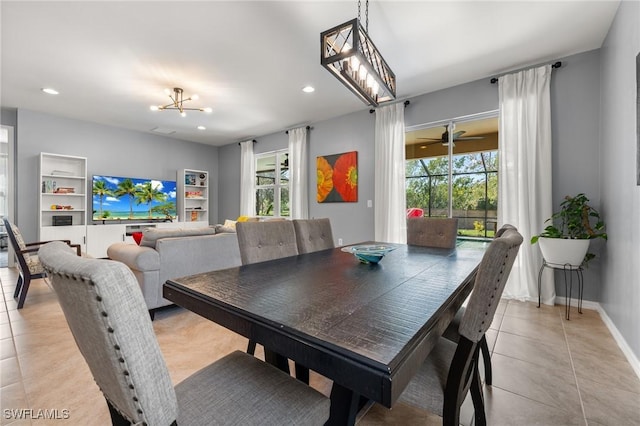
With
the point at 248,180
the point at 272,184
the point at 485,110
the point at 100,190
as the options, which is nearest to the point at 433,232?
the point at 485,110

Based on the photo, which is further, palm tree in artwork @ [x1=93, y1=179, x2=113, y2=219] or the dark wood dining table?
palm tree in artwork @ [x1=93, y1=179, x2=113, y2=219]

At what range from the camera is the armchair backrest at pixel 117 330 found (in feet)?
1.57

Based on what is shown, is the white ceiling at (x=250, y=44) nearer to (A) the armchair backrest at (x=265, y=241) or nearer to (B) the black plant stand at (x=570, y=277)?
(A) the armchair backrest at (x=265, y=241)

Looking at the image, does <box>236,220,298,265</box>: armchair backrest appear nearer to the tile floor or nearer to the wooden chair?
the tile floor

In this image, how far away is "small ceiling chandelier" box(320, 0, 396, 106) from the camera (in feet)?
5.24

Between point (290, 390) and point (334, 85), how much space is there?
356 centimetres

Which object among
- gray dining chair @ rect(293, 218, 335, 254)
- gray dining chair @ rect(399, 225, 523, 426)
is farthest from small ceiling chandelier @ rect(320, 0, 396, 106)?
gray dining chair @ rect(399, 225, 523, 426)

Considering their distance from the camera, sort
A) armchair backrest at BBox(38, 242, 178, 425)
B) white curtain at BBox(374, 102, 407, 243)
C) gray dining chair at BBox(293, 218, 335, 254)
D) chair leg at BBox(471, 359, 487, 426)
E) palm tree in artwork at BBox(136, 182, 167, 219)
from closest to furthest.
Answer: armchair backrest at BBox(38, 242, 178, 425) → chair leg at BBox(471, 359, 487, 426) → gray dining chair at BBox(293, 218, 335, 254) → white curtain at BBox(374, 102, 407, 243) → palm tree in artwork at BBox(136, 182, 167, 219)

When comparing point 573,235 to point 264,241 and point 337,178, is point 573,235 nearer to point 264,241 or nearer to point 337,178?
point 264,241

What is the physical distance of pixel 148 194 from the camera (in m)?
5.85

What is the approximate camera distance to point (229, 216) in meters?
6.88

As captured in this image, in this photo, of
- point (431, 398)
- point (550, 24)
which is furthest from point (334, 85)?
point (431, 398)

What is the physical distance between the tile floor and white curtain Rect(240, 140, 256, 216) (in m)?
3.75

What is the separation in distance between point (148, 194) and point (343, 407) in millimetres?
6318
